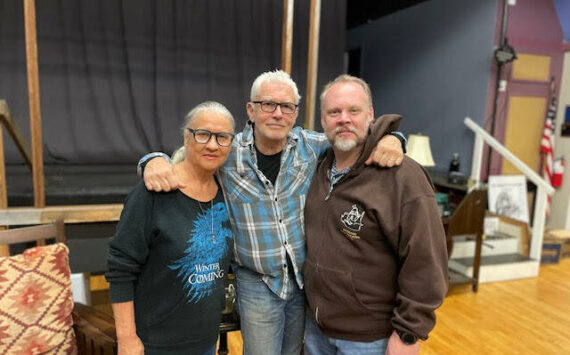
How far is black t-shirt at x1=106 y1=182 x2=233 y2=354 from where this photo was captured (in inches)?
47.9

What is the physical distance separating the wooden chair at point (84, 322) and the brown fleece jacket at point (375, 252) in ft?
2.87

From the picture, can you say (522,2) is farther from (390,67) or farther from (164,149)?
(164,149)

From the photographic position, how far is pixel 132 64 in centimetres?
443

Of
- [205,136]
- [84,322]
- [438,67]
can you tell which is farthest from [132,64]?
[205,136]

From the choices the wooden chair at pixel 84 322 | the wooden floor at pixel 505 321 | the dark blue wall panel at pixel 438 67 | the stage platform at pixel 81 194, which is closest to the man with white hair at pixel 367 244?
the wooden chair at pixel 84 322

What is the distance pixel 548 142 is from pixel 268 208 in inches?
175

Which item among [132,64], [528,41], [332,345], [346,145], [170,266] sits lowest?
[332,345]

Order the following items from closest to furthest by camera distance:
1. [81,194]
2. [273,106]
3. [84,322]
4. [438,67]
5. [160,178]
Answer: [160,178]
[273,106]
[84,322]
[81,194]
[438,67]

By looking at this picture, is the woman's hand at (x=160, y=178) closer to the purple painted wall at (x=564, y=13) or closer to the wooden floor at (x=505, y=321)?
the wooden floor at (x=505, y=321)

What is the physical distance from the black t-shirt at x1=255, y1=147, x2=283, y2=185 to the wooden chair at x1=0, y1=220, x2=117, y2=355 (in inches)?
35.5

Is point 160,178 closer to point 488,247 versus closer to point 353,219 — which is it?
point 353,219

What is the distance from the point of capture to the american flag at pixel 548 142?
4.69 metres

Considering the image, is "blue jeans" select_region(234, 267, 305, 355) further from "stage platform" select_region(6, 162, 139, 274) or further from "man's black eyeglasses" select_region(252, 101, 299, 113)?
"stage platform" select_region(6, 162, 139, 274)

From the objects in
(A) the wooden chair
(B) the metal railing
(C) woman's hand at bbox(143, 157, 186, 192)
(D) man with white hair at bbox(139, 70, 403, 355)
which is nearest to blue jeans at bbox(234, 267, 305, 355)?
(D) man with white hair at bbox(139, 70, 403, 355)
